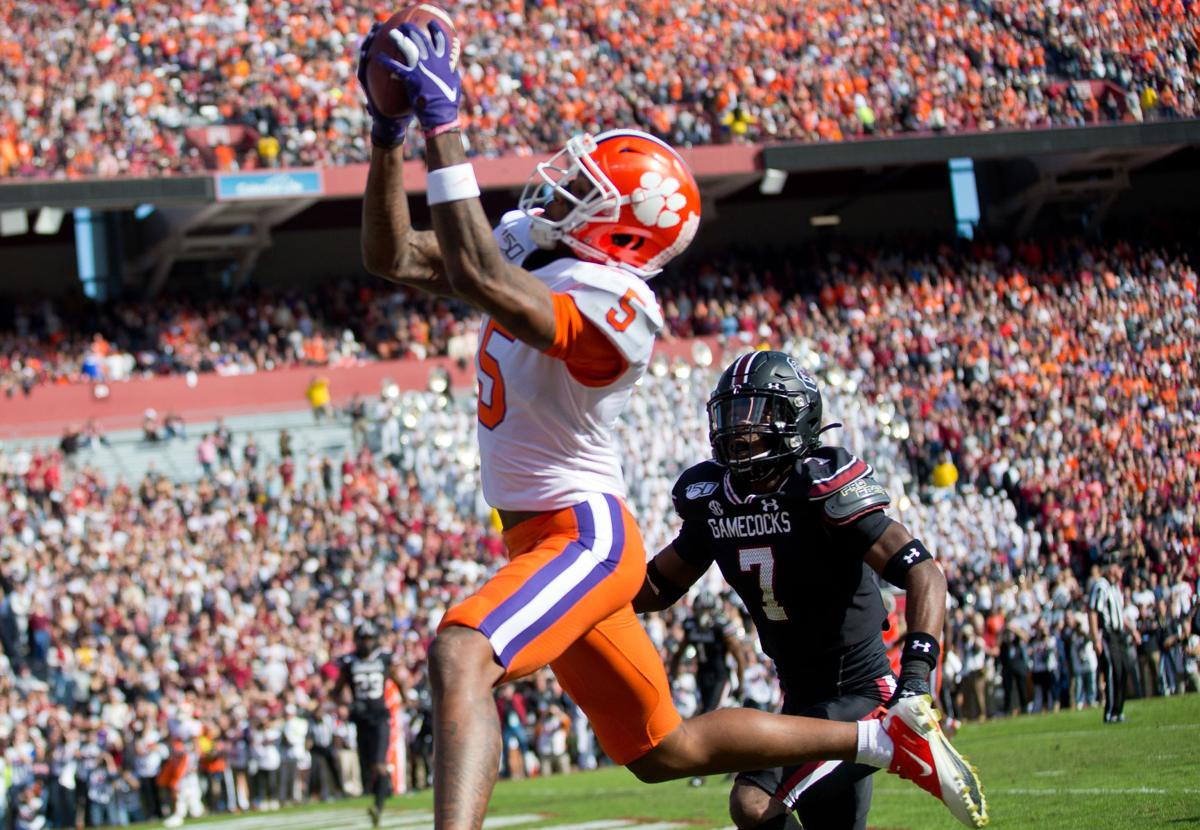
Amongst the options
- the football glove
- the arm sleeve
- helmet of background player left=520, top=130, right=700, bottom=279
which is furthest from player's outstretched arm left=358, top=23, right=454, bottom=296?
the football glove

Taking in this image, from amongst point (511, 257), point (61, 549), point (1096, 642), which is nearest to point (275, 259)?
point (61, 549)

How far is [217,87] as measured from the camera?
2519cm

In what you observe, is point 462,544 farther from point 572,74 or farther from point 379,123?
point 379,123

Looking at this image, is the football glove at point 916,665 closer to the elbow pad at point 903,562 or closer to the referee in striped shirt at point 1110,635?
the elbow pad at point 903,562

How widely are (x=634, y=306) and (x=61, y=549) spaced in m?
15.7

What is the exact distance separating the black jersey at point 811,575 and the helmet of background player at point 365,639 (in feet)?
26.5

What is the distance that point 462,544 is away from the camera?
1898cm

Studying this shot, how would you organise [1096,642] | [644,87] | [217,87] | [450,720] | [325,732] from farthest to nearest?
[644,87]
[217,87]
[325,732]
[1096,642]
[450,720]

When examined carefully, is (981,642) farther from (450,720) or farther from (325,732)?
(450,720)

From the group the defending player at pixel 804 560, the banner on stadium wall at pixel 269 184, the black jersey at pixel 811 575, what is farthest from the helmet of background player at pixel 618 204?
the banner on stadium wall at pixel 269 184

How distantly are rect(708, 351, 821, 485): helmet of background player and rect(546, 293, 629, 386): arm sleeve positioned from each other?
93 centimetres

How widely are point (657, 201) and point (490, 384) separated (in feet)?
2.16

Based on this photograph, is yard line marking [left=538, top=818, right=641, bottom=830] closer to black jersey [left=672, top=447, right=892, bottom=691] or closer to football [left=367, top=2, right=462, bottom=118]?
black jersey [left=672, top=447, right=892, bottom=691]

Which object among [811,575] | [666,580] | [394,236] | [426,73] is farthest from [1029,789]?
[426,73]
